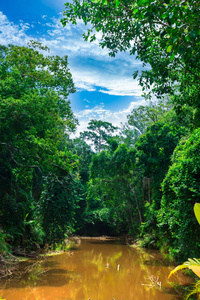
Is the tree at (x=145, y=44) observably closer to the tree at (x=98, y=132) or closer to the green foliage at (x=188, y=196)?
the green foliage at (x=188, y=196)

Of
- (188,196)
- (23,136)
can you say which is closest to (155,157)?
(23,136)

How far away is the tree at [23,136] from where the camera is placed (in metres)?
9.45

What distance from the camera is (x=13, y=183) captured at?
11.7m

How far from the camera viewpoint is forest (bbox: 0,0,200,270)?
5582mm

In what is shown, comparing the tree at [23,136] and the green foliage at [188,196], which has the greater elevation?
the tree at [23,136]

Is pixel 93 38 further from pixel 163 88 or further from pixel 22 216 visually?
pixel 22 216

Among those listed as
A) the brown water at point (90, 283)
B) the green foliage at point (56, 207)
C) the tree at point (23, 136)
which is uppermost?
the tree at point (23, 136)

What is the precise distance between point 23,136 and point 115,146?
10.3 meters

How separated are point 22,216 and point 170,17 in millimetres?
10589

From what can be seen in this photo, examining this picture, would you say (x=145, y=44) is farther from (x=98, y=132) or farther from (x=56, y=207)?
(x=98, y=132)

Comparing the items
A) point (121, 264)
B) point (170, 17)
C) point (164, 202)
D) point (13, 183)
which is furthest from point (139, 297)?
point (13, 183)

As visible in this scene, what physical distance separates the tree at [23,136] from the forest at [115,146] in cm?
4

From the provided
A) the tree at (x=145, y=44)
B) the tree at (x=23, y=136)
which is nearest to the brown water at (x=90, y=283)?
the tree at (x=23, y=136)

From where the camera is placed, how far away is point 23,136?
9.95 metres
